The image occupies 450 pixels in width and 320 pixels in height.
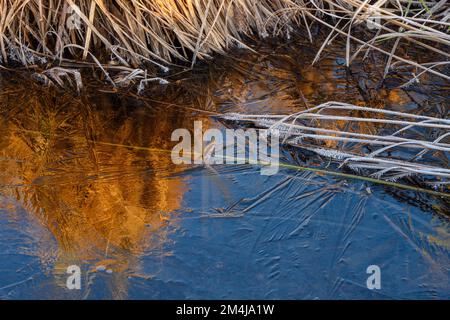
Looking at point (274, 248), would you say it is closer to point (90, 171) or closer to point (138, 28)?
point (90, 171)

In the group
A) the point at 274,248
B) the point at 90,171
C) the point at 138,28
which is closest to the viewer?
the point at 274,248

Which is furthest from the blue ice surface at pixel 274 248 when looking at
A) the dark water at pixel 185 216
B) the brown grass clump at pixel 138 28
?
the brown grass clump at pixel 138 28

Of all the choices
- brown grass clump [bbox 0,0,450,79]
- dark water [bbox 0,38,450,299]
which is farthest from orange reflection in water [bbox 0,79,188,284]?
brown grass clump [bbox 0,0,450,79]

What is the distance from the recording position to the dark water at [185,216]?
2576mm

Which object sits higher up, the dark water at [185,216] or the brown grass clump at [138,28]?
the brown grass clump at [138,28]

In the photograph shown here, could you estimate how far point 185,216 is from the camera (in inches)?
114

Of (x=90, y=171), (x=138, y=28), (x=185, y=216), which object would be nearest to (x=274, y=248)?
(x=185, y=216)

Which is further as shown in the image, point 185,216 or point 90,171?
point 90,171

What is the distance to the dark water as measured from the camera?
258cm

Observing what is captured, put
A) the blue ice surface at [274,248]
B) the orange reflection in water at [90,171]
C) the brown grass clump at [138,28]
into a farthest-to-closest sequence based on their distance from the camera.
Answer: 1. the brown grass clump at [138,28]
2. the orange reflection in water at [90,171]
3. the blue ice surface at [274,248]

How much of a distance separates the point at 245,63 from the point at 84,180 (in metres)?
1.45

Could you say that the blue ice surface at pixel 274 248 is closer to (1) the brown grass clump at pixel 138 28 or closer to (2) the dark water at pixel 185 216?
(2) the dark water at pixel 185 216

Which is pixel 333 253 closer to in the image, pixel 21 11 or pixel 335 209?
pixel 335 209

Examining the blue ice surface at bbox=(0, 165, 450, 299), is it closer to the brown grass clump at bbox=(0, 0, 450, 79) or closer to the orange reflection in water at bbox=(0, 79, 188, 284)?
the orange reflection in water at bbox=(0, 79, 188, 284)
